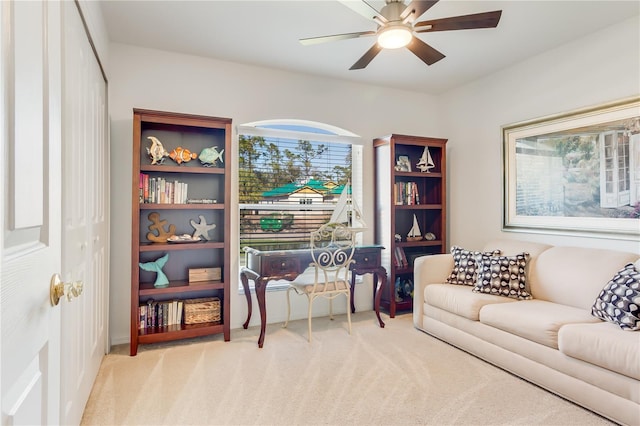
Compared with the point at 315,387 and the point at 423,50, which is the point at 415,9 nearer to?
the point at 423,50

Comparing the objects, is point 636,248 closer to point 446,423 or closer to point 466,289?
point 466,289

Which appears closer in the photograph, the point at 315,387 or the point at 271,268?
the point at 315,387

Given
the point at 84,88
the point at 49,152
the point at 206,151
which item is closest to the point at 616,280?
the point at 49,152

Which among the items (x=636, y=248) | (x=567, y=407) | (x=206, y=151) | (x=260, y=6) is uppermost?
(x=260, y=6)

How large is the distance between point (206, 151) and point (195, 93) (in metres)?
0.64

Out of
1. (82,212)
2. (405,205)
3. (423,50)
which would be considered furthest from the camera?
(405,205)

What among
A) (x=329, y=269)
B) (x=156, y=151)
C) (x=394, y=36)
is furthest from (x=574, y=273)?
(x=156, y=151)

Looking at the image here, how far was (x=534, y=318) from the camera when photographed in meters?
2.40

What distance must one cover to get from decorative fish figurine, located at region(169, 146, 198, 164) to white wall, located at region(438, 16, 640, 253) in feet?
9.94

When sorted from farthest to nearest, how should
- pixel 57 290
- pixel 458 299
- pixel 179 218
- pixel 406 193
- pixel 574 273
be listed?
1. pixel 406 193
2. pixel 179 218
3. pixel 458 299
4. pixel 574 273
5. pixel 57 290

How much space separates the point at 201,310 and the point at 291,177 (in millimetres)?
1609

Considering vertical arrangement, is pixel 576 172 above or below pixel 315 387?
above

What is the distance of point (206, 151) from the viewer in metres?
3.20

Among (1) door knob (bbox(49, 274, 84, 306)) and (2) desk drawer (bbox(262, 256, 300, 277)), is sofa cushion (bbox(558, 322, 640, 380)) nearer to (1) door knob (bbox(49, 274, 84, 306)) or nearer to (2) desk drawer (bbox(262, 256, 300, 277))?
(2) desk drawer (bbox(262, 256, 300, 277))
